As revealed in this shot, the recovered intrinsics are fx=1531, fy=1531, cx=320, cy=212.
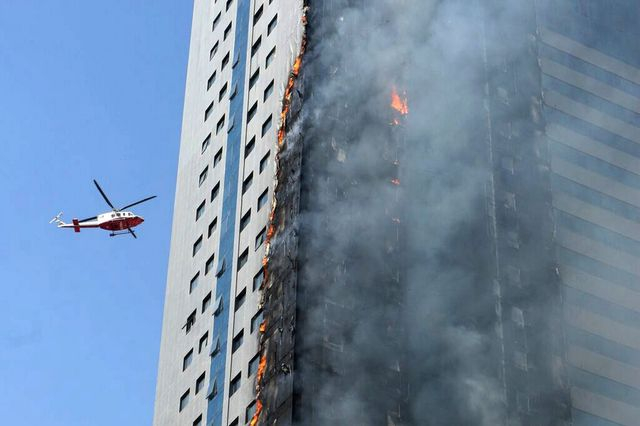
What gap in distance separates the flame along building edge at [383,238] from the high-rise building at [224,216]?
0.16 metres

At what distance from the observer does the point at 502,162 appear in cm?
9344

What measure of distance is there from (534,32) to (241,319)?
31476 mm

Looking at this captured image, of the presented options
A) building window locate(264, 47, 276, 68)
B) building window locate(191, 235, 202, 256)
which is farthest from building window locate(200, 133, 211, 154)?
building window locate(264, 47, 276, 68)

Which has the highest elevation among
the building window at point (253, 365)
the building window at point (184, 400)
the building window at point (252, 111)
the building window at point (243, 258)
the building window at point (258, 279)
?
the building window at point (252, 111)

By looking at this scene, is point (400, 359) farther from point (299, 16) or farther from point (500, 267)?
point (299, 16)

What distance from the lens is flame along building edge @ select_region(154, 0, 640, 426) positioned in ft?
258

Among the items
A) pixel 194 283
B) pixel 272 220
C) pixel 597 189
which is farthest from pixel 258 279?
pixel 597 189

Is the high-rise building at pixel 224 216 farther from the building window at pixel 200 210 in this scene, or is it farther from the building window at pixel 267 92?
the building window at pixel 200 210

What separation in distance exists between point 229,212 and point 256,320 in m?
9.81

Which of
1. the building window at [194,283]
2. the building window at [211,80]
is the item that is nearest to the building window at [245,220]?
the building window at [194,283]

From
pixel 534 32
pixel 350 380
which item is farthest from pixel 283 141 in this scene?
pixel 534 32

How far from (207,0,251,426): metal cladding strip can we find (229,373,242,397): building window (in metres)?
1.04

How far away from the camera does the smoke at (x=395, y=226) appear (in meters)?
77.6

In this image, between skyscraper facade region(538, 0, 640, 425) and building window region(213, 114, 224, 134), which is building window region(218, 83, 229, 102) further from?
skyscraper facade region(538, 0, 640, 425)
